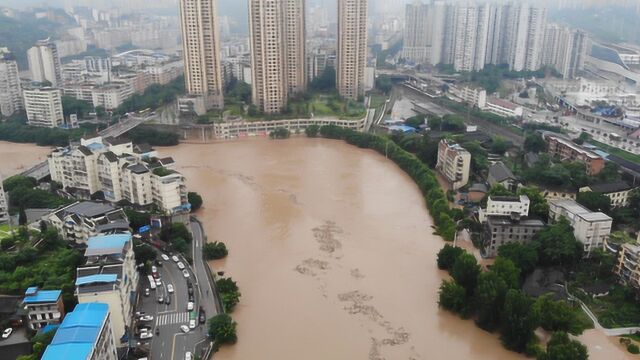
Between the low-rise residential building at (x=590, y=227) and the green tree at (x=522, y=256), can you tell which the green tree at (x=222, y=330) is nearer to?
the green tree at (x=522, y=256)

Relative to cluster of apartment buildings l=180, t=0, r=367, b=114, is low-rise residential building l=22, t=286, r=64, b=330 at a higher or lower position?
lower

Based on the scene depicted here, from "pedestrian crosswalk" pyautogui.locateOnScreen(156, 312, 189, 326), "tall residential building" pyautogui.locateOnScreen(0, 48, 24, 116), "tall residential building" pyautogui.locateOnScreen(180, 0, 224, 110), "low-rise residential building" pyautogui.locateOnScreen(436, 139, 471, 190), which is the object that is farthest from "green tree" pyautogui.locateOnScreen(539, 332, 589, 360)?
"tall residential building" pyautogui.locateOnScreen(0, 48, 24, 116)

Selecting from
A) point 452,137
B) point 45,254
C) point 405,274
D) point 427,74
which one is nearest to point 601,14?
point 427,74

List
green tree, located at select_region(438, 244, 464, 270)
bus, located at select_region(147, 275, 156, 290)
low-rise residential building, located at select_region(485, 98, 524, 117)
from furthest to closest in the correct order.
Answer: low-rise residential building, located at select_region(485, 98, 524, 117) → green tree, located at select_region(438, 244, 464, 270) → bus, located at select_region(147, 275, 156, 290)

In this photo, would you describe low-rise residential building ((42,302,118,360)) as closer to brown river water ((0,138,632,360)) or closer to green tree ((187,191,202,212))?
brown river water ((0,138,632,360))

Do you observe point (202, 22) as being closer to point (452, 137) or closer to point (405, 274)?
point (452, 137)

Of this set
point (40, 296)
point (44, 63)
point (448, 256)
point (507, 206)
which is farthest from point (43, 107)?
point (507, 206)
